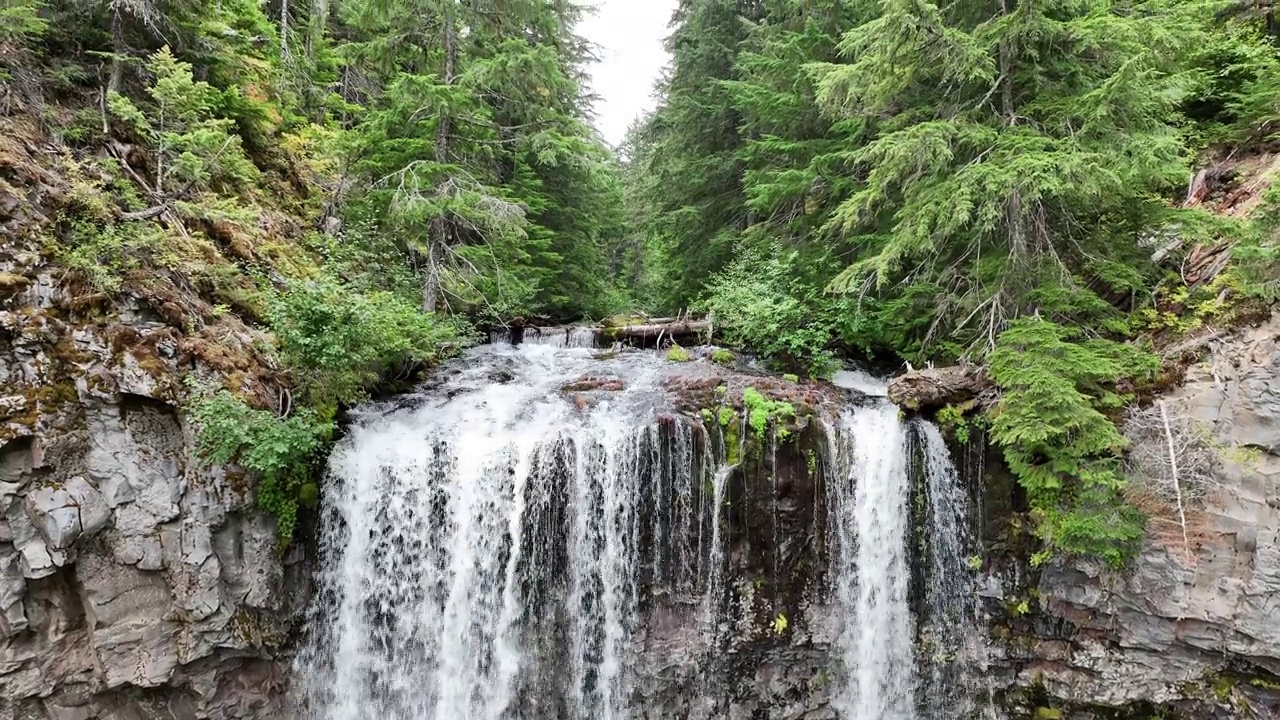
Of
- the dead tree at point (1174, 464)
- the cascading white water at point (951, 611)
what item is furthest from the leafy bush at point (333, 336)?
Answer: the dead tree at point (1174, 464)

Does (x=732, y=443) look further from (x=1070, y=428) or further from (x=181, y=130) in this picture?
(x=181, y=130)

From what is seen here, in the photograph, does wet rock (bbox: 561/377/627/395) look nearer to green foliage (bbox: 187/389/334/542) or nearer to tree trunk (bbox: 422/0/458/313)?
tree trunk (bbox: 422/0/458/313)

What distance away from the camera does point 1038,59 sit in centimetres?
801

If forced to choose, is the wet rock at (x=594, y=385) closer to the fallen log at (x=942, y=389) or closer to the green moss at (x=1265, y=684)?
the fallen log at (x=942, y=389)

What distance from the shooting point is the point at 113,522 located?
6.12 m

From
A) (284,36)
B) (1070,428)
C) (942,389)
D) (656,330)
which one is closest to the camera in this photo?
(1070,428)

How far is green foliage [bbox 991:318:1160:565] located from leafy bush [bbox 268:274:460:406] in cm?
830

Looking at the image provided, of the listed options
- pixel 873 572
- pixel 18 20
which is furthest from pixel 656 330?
pixel 18 20

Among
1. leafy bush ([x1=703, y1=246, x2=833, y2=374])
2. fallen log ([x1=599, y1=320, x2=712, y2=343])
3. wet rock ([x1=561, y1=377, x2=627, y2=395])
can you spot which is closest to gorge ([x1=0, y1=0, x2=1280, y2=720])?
wet rock ([x1=561, y1=377, x2=627, y2=395])

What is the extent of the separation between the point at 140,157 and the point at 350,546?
650cm

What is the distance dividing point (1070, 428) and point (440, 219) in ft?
36.2

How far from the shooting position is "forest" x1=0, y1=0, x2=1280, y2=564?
22.3ft

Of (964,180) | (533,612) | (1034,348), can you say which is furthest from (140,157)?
(1034,348)

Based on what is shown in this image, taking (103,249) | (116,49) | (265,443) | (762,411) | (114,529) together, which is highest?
(116,49)
